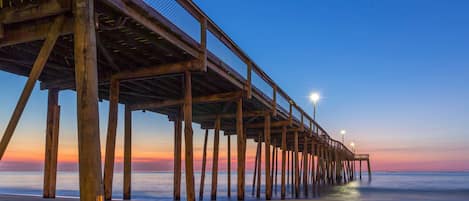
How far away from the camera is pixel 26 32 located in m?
7.11

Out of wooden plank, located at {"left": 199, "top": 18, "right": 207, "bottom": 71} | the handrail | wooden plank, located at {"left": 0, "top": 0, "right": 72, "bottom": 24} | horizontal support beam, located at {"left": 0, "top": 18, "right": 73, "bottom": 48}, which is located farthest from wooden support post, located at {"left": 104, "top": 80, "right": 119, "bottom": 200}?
wooden plank, located at {"left": 0, "top": 0, "right": 72, "bottom": 24}

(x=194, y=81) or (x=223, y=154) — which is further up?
(x=194, y=81)

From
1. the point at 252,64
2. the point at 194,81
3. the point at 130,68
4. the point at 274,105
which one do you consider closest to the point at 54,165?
the point at 130,68

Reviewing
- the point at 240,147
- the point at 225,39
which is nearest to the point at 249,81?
the point at 240,147

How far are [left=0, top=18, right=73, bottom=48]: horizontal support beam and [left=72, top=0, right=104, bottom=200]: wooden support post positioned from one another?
1573mm

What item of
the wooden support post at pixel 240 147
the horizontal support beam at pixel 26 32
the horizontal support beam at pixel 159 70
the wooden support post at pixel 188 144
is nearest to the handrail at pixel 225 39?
the horizontal support beam at pixel 159 70

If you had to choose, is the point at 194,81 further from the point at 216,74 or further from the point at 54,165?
the point at 54,165

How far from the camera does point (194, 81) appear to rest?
13.1m

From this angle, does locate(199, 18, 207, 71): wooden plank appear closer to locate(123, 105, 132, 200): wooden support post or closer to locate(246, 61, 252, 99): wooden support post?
locate(246, 61, 252, 99): wooden support post

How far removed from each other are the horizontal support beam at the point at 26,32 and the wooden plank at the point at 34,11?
318mm

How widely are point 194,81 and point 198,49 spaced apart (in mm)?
2865

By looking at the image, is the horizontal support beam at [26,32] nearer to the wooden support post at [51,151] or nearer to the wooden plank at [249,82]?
the wooden support post at [51,151]

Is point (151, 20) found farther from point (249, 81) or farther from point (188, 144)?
point (249, 81)

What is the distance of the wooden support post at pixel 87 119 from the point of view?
542cm
